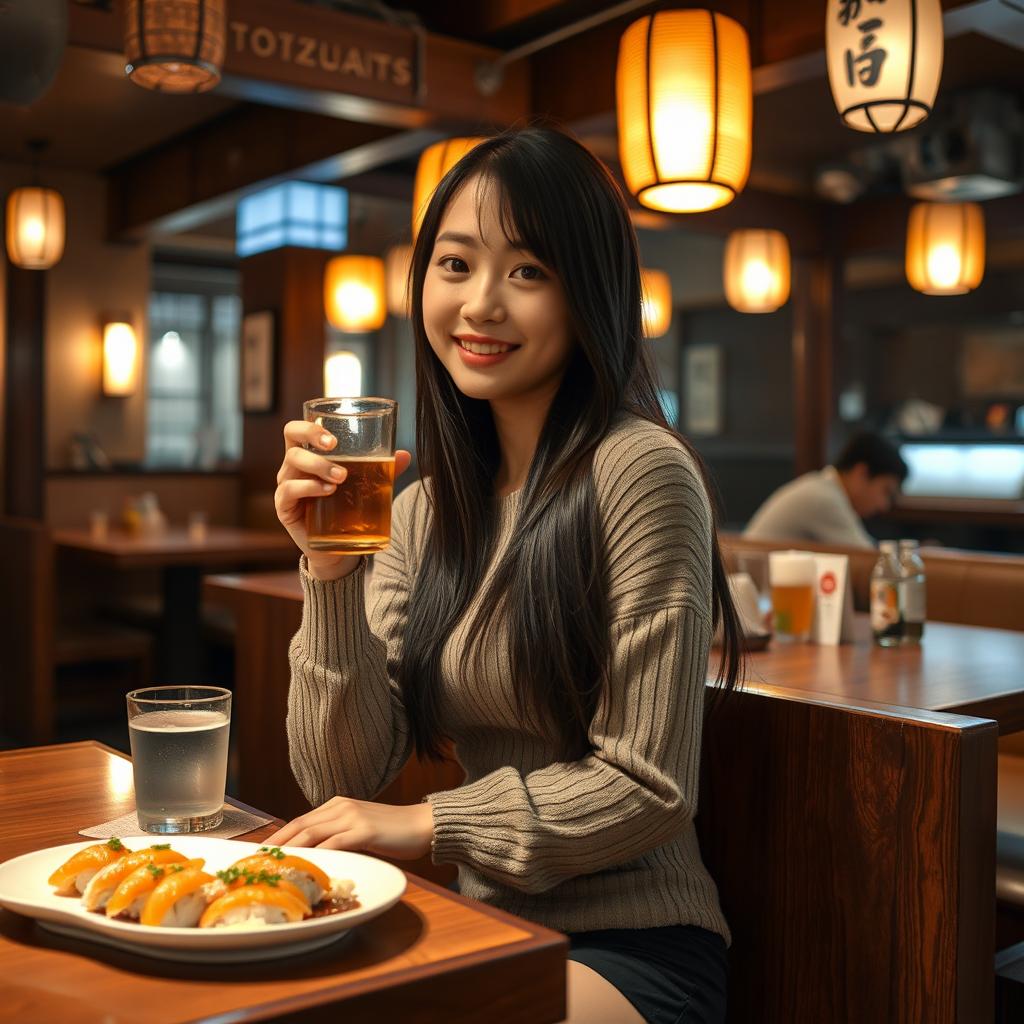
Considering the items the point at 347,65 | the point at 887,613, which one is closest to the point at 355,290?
the point at 347,65

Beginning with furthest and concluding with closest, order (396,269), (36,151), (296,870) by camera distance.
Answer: (36,151), (396,269), (296,870)

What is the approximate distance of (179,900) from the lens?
0.84 metres

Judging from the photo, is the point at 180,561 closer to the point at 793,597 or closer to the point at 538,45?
the point at 538,45

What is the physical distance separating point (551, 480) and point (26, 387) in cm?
635

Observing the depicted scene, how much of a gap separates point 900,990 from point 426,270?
1040mm

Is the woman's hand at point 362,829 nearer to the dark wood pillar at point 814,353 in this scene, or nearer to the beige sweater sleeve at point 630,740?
the beige sweater sleeve at point 630,740

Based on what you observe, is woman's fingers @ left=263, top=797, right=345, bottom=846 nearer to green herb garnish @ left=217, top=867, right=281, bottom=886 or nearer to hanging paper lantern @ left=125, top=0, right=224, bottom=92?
green herb garnish @ left=217, top=867, right=281, bottom=886

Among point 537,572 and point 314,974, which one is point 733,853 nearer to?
point 537,572

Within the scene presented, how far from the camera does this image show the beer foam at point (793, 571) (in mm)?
2439

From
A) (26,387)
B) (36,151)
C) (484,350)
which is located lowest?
(484,350)

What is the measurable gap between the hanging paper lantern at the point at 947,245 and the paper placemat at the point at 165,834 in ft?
18.1

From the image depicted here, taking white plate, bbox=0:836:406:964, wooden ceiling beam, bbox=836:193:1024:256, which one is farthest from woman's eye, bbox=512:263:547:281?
wooden ceiling beam, bbox=836:193:1024:256

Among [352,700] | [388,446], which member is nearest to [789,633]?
[352,700]

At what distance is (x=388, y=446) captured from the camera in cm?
124
